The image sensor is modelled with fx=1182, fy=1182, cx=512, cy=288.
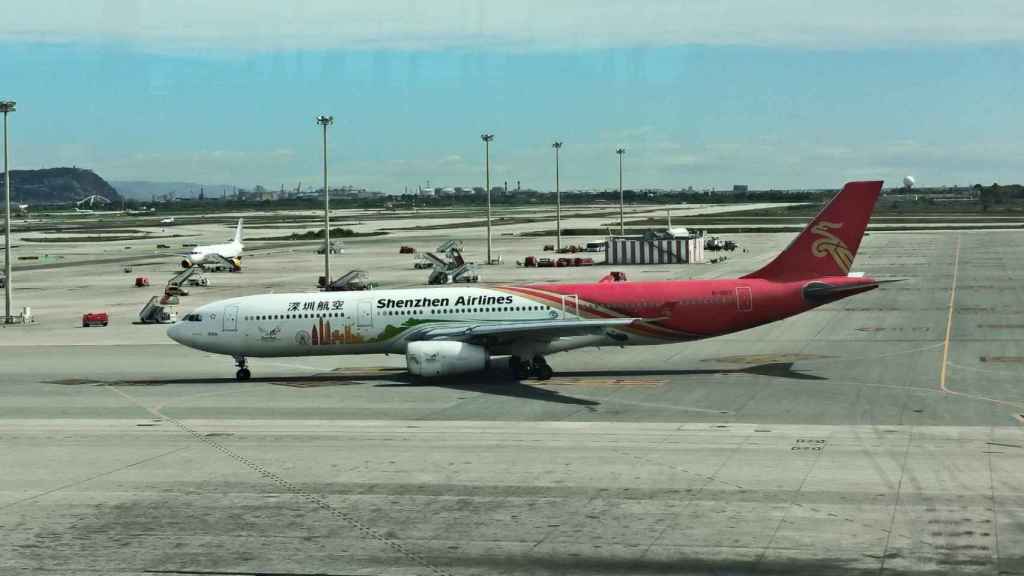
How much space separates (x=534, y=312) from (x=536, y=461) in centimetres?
1706

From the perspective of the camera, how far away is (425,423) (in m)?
39.7

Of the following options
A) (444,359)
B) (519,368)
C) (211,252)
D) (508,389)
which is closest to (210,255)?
(211,252)

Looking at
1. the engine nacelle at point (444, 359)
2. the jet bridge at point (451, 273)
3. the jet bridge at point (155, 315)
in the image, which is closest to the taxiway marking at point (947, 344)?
the engine nacelle at point (444, 359)

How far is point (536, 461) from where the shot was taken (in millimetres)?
33000

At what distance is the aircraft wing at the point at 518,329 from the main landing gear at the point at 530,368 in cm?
130

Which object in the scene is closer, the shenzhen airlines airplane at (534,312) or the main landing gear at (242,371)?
the shenzhen airlines airplane at (534,312)

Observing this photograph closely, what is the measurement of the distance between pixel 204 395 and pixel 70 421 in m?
6.50

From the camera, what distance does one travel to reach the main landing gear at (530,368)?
48.7 metres

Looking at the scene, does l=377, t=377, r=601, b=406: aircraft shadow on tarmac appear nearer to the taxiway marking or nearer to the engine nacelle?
the engine nacelle

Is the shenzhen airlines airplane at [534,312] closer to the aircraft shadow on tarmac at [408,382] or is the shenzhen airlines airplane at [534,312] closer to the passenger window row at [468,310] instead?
the passenger window row at [468,310]

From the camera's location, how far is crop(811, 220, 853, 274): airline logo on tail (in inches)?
1946

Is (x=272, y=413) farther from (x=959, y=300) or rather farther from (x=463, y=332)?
(x=959, y=300)

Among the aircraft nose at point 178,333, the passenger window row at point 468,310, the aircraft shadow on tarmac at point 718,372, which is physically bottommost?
the aircraft shadow on tarmac at point 718,372

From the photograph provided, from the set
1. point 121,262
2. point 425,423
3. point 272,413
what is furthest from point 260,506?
point 121,262
